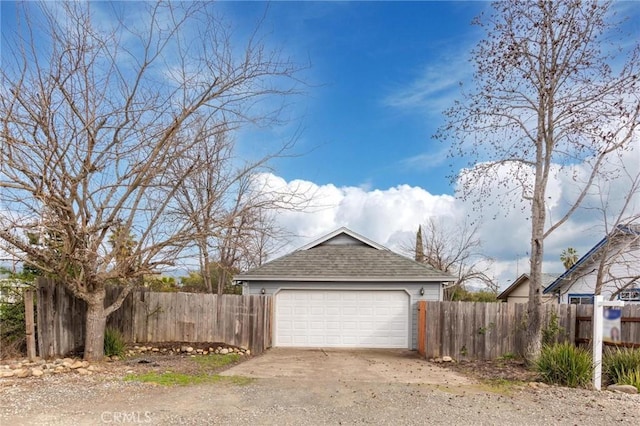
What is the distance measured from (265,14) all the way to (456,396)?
278 inches

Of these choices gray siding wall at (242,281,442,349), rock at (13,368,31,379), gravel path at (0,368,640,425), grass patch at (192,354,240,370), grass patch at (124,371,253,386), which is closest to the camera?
gravel path at (0,368,640,425)

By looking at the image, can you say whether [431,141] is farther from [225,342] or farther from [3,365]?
[3,365]

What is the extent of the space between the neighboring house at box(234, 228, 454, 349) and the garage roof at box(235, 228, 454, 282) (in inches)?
1.2

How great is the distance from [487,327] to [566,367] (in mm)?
3709

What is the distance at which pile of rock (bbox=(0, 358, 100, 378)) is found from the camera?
772cm

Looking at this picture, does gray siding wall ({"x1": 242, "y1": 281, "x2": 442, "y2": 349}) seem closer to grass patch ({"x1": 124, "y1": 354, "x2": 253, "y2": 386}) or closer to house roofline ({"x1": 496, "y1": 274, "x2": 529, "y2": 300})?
grass patch ({"x1": 124, "y1": 354, "x2": 253, "y2": 386})

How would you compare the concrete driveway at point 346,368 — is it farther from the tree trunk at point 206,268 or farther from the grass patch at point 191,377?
the tree trunk at point 206,268

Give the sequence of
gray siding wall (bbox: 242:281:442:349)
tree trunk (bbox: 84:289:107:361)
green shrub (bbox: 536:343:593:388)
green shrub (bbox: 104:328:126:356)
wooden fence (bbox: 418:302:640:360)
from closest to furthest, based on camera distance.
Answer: green shrub (bbox: 536:343:593:388), tree trunk (bbox: 84:289:107:361), green shrub (bbox: 104:328:126:356), wooden fence (bbox: 418:302:640:360), gray siding wall (bbox: 242:281:442:349)

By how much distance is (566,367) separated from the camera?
8.29 meters

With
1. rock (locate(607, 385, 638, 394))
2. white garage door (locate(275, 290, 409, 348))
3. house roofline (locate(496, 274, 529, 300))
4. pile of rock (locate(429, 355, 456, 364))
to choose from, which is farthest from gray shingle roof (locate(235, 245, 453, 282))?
house roofline (locate(496, 274, 529, 300))

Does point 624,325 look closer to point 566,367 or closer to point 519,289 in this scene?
point 566,367

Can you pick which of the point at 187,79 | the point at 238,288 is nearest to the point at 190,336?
the point at 187,79

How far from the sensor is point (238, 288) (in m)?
27.2

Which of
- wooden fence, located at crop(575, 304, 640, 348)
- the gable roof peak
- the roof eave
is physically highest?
the gable roof peak
